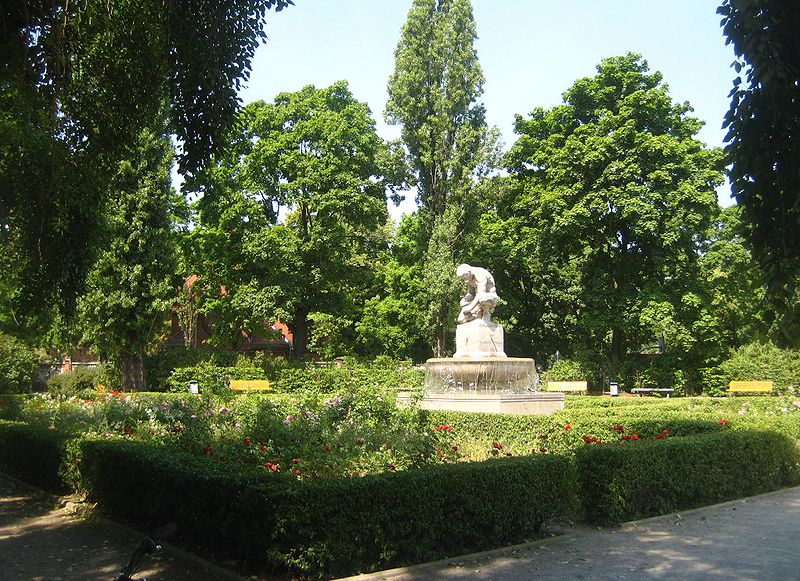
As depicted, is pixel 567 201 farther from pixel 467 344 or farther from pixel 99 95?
pixel 99 95

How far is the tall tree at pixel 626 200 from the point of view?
101 feet

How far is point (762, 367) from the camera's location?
29875 millimetres

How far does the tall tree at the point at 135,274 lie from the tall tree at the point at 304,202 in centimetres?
381

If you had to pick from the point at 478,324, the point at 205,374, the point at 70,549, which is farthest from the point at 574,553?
the point at 205,374

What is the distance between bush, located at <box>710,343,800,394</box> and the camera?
95.9 ft

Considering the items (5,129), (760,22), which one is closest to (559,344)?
(5,129)

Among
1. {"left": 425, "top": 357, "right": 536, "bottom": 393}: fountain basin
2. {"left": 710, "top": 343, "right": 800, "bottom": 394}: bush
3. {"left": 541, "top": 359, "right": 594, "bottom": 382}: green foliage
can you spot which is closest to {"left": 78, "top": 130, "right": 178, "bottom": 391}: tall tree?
{"left": 425, "top": 357, "right": 536, "bottom": 393}: fountain basin

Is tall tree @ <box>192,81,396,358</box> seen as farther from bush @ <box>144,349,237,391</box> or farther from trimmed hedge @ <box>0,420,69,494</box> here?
trimmed hedge @ <box>0,420,69,494</box>

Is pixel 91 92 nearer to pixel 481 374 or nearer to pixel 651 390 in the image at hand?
pixel 481 374

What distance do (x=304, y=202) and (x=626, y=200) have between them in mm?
14923

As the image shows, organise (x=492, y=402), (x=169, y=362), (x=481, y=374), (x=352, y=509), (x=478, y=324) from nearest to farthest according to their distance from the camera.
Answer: (x=352, y=509), (x=492, y=402), (x=481, y=374), (x=478, y=324), (x=169, y=362)

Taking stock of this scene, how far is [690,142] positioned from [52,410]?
28971 millimetres

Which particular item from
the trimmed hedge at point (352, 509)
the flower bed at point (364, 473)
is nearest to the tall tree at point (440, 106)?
the flower bed at point (364, 473)

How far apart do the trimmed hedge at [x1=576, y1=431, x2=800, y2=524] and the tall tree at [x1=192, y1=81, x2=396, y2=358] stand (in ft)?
78.3
